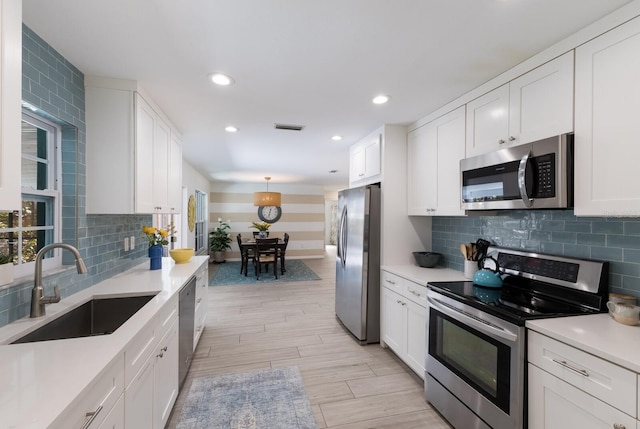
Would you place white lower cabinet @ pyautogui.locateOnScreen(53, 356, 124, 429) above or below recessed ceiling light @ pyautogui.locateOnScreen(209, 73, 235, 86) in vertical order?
below

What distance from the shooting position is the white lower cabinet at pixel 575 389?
43.4 inches

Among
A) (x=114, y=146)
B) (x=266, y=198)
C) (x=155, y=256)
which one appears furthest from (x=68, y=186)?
(x=266, y=198)

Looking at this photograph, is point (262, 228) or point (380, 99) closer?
point (380, 99)

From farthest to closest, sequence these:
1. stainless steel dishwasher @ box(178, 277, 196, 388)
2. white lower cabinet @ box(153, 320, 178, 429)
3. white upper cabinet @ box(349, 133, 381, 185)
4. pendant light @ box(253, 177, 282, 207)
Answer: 1. pendant light @ box(253, 177, 282, 207)
2. white upper cabinet @ box(349, 133, 381, 185)
3. stainless steel dishwasher @ box(178, 277, 196, 388)
4. white lower cabinet @ box(153, 320, 178, 429)

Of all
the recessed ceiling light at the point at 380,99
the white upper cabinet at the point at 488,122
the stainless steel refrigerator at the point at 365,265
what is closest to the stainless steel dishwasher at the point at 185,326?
the stainless steel refrigerator at the point at 365,265

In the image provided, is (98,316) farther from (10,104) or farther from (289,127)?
(289,127)

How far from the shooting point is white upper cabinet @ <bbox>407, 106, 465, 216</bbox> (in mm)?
2434

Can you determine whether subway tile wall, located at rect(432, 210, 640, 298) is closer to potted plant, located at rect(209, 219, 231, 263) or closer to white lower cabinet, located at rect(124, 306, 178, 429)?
white lower cabinet, located at rect(124, 306, 178, 429)

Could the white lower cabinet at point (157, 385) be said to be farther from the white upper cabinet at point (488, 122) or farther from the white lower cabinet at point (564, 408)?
the white upper cabinet at point (488, 122)

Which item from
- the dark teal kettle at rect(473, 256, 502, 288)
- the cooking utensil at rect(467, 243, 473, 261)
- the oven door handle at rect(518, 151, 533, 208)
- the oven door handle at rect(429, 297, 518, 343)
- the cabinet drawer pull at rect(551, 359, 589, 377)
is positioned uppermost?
the oven door handle at rect(518, 151, 533, 208)

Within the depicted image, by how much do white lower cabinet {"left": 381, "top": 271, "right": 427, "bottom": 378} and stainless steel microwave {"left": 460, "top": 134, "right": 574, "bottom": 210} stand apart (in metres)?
0.90

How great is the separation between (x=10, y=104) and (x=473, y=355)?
252 cm

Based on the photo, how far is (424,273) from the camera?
8.86ft

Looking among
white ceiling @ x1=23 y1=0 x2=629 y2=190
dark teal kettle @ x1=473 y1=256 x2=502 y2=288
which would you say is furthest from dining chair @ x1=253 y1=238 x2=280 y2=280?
dark teal kettle @ x1=473 y1=256 x2=502 y2=288
